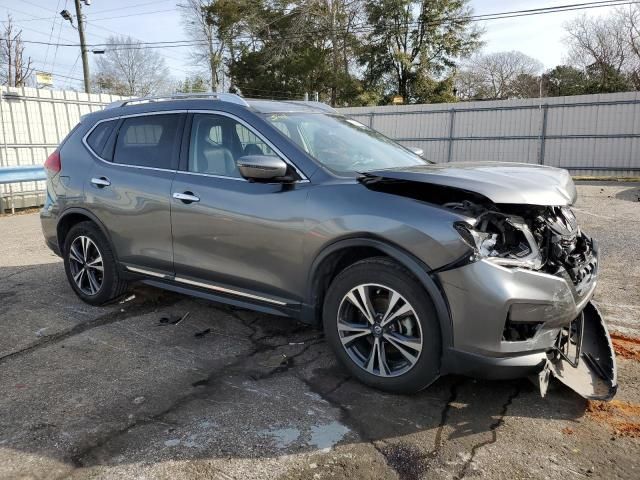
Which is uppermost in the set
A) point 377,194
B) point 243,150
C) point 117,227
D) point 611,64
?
point 611,64

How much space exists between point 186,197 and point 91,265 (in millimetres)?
1570

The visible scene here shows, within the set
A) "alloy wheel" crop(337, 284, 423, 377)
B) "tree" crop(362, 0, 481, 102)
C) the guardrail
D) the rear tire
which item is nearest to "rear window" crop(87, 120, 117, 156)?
the rear tire

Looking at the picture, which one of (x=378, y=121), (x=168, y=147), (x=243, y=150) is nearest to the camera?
(x=243, y=150)

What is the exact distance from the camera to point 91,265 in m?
4.96

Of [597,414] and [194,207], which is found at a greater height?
[194,207]

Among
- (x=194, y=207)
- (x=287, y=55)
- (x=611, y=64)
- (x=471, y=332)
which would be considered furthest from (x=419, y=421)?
(x=611, y=64)

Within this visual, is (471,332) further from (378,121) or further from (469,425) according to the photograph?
(378,121)

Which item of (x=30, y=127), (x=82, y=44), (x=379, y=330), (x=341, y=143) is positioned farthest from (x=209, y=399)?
(x=82, y=44)

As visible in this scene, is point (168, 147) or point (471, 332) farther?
point (168, 147)

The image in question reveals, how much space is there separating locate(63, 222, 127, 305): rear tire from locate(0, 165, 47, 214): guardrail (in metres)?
7.86

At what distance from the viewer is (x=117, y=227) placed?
459 centimetres

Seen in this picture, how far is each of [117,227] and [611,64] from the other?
4347 cm

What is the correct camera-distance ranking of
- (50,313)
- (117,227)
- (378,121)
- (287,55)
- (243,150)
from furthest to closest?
(287,55), (378,121), (50,313), (117,227), (243,150)

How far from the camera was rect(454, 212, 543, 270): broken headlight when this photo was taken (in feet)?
9.28
